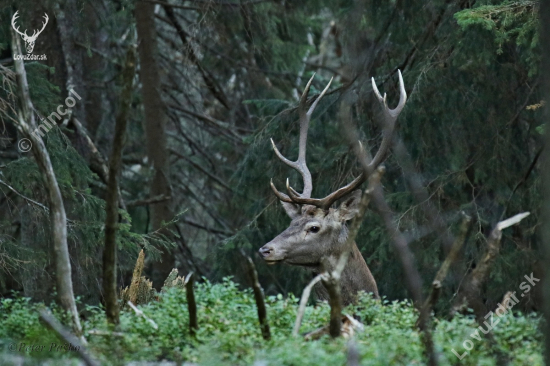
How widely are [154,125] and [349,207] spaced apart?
6191 millimetres

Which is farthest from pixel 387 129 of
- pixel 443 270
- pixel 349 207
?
pixel 443 270

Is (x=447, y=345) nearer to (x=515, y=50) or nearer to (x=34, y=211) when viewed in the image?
(x=34, y=211)

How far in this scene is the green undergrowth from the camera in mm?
5102

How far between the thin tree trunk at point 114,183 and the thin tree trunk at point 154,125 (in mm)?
8760

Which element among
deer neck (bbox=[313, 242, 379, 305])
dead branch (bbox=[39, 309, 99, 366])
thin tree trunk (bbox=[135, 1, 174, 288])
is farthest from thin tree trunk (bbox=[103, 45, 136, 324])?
thin tree trunk (bbox=[135, 1, 174, 288])

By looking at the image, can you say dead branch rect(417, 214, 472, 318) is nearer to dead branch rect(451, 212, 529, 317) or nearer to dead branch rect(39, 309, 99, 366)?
dead branch rect(451, 212, 529, 317)

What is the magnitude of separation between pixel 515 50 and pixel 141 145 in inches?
328

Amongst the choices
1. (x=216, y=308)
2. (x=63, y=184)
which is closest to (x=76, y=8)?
(x=63, y=184)

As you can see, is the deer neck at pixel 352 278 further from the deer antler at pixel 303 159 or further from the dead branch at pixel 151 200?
the dead branch at pixel 151 200

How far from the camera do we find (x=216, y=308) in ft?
20.4

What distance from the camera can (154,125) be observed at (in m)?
14.6

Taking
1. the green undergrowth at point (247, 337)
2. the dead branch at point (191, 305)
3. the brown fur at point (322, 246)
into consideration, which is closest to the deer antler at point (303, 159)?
the brown fur at point (322, 246)

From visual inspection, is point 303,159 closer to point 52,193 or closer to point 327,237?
point 327,237

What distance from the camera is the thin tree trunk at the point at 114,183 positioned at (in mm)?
5254
